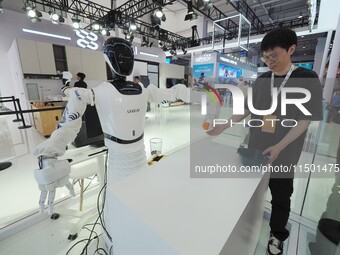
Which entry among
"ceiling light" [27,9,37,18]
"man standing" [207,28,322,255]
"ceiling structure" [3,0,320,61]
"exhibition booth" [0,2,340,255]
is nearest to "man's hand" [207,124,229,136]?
"man standing" [207,28,322,255]

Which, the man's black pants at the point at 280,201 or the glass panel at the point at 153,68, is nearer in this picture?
the man's black pants at the point at 280,201

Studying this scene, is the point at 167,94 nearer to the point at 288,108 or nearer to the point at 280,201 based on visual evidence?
the point at 288,108

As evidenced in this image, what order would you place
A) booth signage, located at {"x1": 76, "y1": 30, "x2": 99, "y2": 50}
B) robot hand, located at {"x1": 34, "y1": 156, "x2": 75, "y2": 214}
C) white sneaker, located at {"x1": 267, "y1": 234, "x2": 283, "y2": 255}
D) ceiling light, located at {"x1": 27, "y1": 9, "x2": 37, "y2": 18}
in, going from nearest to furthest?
robot hand, located at {"x1": 34, "y1": 156, "x2": 75, "y2": 214} → white sneaker, located at {"x1": 267, "y1": 234, "x2": 283, "y2": 255} → ceiling light, located at {"x1": 27, "y1": 9, "x2": 37, "y2": 18} → booth signage, located at {"x1": 76, "y1": 30, "x2": 99, "y2": 50}

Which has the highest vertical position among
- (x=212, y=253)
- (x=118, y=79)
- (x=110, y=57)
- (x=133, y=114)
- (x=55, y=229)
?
(x=110, y=57)

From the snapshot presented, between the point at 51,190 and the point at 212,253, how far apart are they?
89 cm

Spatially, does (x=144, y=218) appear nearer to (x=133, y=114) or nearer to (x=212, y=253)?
(x=212, y=253)

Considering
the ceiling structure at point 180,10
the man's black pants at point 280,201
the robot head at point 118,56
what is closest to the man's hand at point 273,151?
the man's black pants at point 280,201

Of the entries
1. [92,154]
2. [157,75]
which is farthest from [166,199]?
[157,75]

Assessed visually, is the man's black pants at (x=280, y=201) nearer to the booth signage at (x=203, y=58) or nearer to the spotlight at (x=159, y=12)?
the spotlight at (x=159, y=12)

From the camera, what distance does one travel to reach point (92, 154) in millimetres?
1369

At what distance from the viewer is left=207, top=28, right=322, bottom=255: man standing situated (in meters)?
0.93

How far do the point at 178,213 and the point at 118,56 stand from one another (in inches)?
36.4

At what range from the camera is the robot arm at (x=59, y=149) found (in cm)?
90

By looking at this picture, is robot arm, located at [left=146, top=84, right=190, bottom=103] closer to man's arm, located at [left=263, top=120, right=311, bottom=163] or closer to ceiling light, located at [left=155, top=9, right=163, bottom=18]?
man's arm, located at [left=263, top=120, right=311, bottom=163]
